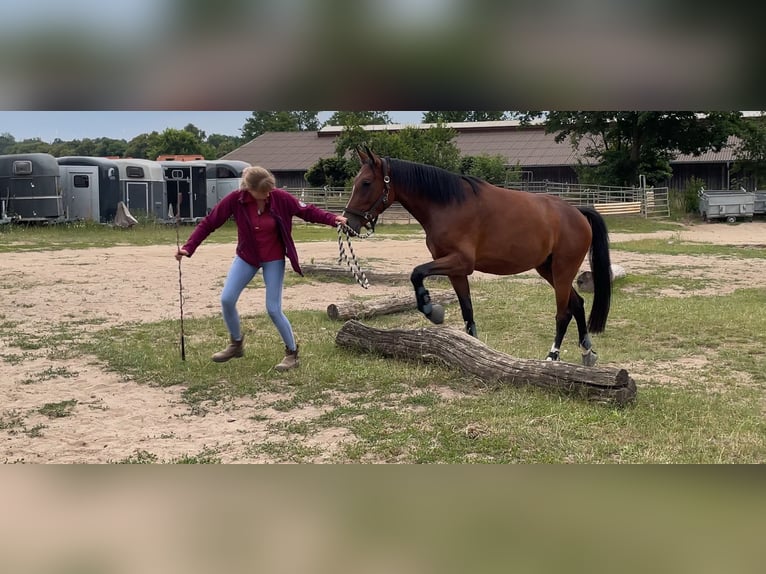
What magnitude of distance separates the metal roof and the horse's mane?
26356mm

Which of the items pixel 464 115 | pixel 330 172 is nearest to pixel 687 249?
pixel 330 172

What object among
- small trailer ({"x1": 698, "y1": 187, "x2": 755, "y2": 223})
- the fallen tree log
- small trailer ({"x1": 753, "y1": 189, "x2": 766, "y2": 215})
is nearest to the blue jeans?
the fallen tree log

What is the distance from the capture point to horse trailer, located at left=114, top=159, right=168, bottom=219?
23.0m

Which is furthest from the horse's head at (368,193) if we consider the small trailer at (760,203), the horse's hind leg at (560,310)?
the small trailer at (760,203)

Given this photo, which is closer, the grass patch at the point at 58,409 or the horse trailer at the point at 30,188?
the grass patch at the point at 58,409

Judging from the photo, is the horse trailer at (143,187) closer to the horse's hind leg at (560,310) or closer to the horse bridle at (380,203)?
the horse bridle at (380,203)

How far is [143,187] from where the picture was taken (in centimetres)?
2355

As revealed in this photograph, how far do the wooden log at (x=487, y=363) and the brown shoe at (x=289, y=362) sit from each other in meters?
0.72

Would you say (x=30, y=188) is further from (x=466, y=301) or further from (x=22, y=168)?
(x=466, y=301)

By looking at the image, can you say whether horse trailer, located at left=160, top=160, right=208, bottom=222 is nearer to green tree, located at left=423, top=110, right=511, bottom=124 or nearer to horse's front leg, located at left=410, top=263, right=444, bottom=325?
horse's front leg, located at left=410, top=263, right=444, bottom=325

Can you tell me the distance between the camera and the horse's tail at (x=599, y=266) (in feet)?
20.5

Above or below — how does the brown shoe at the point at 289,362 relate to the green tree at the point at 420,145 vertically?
A: below
